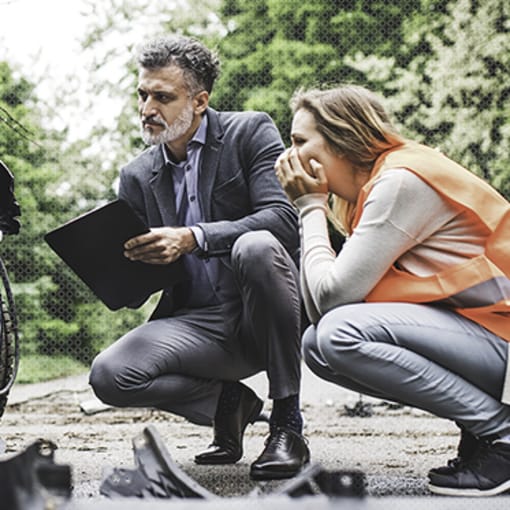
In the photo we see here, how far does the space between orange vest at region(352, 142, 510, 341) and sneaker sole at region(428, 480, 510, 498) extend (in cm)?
23

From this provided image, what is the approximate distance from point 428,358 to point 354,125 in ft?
1.38

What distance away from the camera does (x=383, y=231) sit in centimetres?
141

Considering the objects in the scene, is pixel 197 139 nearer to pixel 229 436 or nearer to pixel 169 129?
pixel 169 129

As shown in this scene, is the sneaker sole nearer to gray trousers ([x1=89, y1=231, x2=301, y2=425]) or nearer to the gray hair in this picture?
gray trousers ([x1=89, y1=231, x2=301, y2=425])

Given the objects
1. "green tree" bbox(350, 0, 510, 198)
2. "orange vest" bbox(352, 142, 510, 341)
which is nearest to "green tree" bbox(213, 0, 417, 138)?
"green tree" bbox(350, 0, 510, 198)

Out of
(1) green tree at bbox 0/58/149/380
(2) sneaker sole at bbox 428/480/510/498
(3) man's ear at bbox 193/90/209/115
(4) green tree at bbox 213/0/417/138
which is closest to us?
(2) sneaker sole at bbox 428/480/510/498

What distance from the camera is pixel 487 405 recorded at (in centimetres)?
144

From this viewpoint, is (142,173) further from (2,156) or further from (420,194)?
(2,156)

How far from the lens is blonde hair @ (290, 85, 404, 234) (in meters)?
1.56

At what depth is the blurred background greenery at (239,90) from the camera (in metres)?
4.09

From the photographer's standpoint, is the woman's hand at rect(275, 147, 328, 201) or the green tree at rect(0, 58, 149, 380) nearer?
the woman's hand at rect(275, 147, 328, 201)

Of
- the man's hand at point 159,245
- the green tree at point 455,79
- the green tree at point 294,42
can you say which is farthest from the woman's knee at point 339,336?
the green tree at point 294,42

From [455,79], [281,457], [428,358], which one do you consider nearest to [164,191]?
[281,457]

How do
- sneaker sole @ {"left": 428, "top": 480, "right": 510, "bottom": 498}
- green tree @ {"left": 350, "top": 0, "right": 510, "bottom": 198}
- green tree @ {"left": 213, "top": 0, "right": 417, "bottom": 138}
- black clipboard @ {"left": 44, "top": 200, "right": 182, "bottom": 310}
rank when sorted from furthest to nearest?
green tree @ {"left": 213, "top": 0, "right": 417, "bottom": 138}
green tree @ {"left": 350, "top": 0, "right": 510, "bottom": 198}
black clipboard @ {"left": 44, "top": 200, "right": 182, "bottom": 310}
sneaker sole @ {"left": 428, "top": 480, "right": 510, "bottom": 498}
